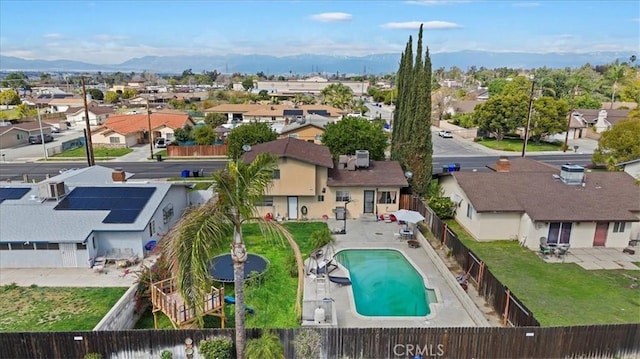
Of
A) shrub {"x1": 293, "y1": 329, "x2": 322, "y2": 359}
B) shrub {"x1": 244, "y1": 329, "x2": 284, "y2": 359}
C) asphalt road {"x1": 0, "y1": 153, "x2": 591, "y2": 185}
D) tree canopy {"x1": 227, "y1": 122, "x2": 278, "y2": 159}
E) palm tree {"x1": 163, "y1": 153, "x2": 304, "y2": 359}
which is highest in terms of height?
palm tree {"x1": 163, "y1": 153, "x2": 304, "y2": 359}

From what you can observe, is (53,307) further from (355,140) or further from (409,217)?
(355,140)

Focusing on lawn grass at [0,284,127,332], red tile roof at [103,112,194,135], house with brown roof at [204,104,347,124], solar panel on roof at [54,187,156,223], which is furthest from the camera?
house with brown roof at [204,104,347,124]

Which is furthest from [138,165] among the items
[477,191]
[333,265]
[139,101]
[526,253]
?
[139,101]

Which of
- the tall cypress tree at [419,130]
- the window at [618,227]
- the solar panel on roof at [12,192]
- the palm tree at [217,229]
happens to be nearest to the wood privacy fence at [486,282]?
the tall cypress tree at [419,130]

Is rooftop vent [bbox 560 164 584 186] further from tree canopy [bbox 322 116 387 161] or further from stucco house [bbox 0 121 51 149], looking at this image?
stucco house [bbox 0 121 51 149]

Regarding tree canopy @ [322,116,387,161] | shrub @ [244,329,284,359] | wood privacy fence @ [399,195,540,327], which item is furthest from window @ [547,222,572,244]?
shrub @ [244,329,284,359]

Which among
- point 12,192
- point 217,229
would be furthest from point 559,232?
point 12,192
